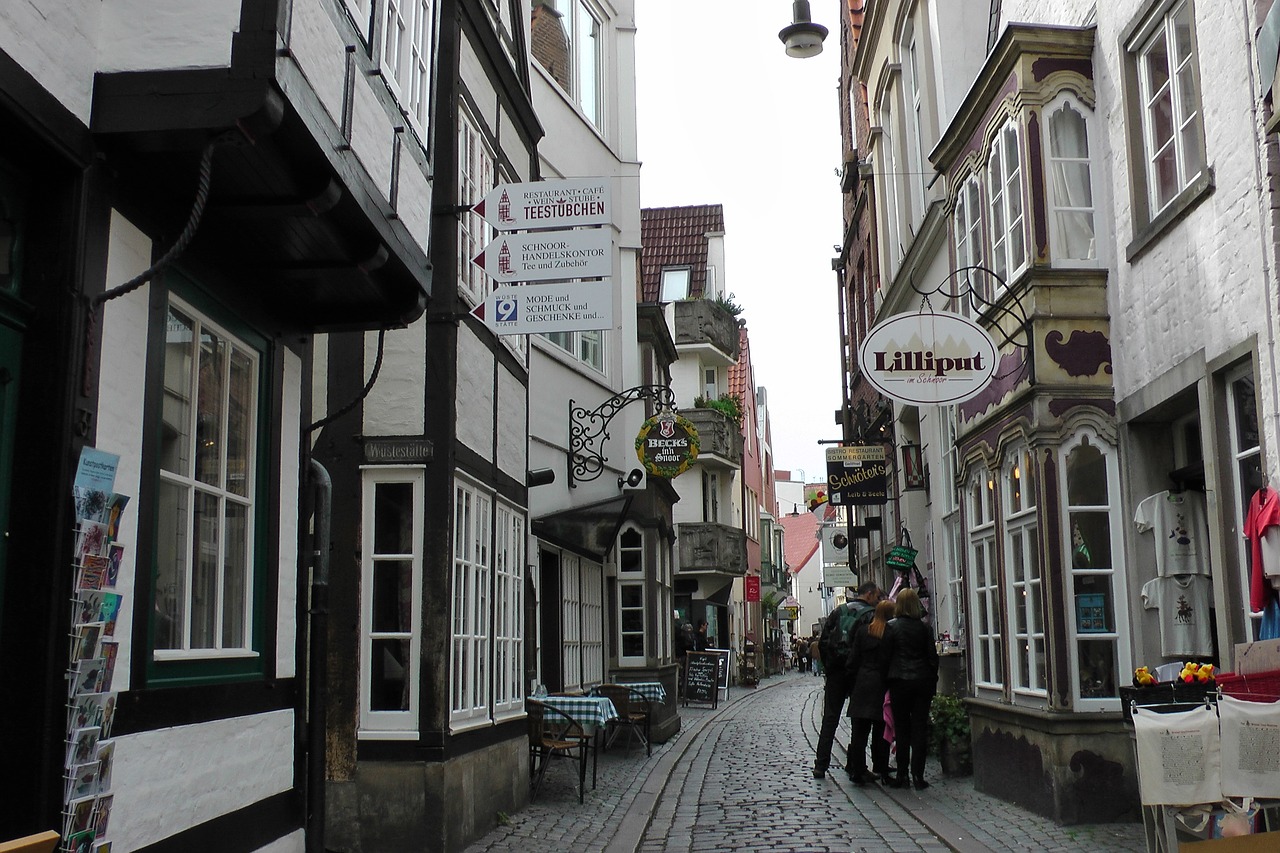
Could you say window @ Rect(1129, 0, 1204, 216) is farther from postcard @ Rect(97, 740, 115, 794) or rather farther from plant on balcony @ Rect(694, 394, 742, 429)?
plant on balcony @ Rect(694, 394, 742, 429)

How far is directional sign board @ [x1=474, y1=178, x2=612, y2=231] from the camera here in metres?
9.82

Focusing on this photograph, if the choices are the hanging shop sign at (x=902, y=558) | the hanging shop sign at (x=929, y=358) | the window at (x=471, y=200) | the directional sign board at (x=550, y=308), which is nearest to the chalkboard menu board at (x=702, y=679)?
the hanging shop sign at (x=902, y=558)

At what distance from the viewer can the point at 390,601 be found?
31.0 feet

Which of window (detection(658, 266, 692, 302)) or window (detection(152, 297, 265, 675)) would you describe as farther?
window (detection(658, 266, 692, 302))

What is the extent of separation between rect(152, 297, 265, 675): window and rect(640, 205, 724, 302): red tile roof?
109 ft

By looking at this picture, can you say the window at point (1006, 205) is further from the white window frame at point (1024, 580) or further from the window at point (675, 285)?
the window at point (675, 285)

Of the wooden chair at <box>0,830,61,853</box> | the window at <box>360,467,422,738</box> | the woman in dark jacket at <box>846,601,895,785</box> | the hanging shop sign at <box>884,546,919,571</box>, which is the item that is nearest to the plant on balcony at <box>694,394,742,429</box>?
the hanging shop sign at <box>884,546,919,571</box>

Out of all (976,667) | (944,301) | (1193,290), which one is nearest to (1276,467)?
(1193,290)

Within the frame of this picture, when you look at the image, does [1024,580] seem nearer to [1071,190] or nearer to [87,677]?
[1071,190]

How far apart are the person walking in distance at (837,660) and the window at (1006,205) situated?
152 inches

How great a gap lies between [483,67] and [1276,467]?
273 inches

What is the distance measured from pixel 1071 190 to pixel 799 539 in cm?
8857

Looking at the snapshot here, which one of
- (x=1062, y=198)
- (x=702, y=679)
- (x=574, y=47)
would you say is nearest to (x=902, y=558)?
(x=1062, y=198)

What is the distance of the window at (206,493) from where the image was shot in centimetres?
582
